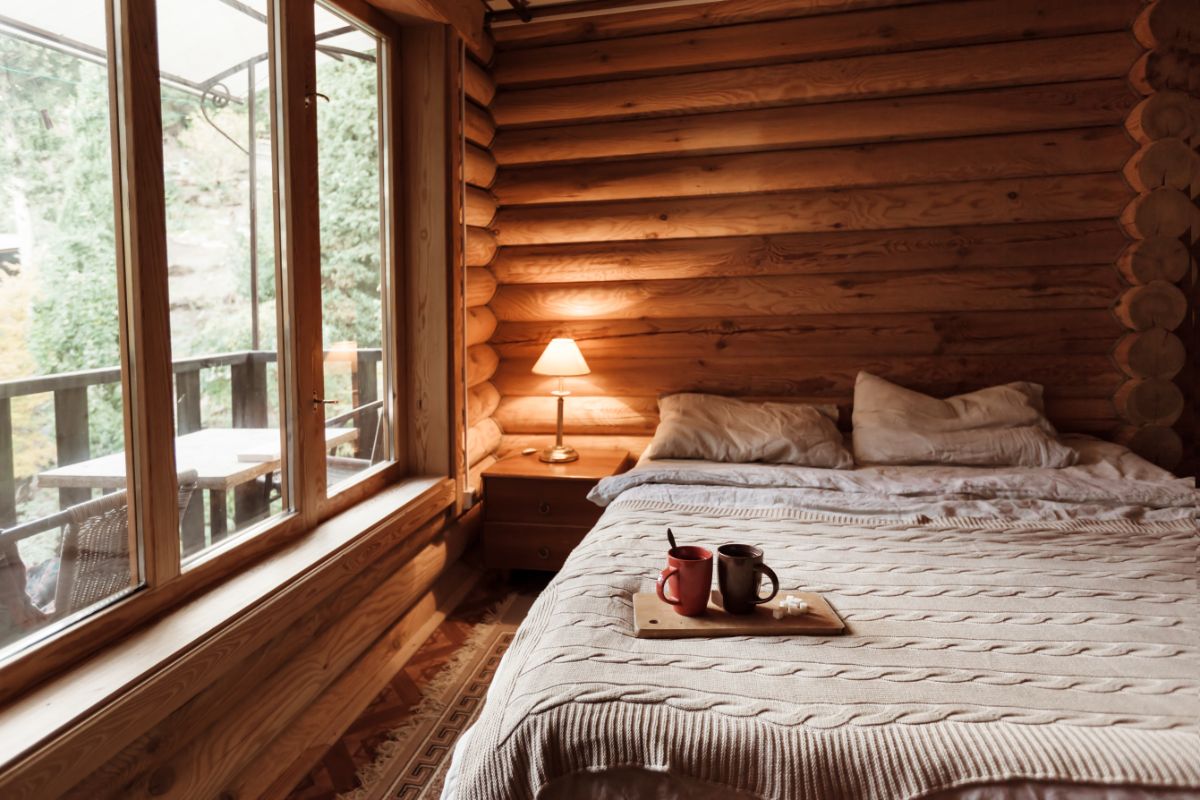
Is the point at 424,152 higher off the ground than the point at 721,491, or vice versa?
the point at 424,152

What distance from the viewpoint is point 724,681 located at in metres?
1.41

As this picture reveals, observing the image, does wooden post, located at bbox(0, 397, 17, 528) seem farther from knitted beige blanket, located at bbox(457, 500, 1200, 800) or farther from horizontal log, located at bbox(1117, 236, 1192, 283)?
horizontal log, located at bbox(1117, 236, 1192, 283)

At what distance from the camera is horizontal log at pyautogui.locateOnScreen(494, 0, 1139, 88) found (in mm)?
3291

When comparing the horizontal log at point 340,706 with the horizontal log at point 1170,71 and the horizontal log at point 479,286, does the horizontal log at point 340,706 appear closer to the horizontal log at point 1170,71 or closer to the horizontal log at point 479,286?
the horizontal log at point 479,286

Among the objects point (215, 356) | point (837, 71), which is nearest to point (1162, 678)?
point (215, 356)

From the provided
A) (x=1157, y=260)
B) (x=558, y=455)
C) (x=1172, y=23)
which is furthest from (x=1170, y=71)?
(x=558, y=455)

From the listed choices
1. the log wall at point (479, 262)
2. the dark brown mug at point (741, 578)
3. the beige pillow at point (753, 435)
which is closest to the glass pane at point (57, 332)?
the dark brown mug at point (741, 578)

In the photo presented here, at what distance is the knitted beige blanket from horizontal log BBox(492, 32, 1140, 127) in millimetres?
2256

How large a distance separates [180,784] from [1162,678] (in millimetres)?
2064

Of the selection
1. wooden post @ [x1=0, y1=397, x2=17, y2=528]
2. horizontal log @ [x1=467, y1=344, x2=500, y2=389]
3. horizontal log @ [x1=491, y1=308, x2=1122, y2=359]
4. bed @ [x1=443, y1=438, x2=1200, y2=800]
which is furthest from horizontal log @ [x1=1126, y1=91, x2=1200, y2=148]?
wooden post @ [x1=0, y1=397, x2=17, y2=528]

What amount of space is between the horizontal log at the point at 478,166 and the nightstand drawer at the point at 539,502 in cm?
135

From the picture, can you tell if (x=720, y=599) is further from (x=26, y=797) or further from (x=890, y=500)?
(x=26, y=797)

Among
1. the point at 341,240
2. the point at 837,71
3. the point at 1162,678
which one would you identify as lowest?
the point at 1162,678

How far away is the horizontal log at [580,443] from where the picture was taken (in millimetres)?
3951
